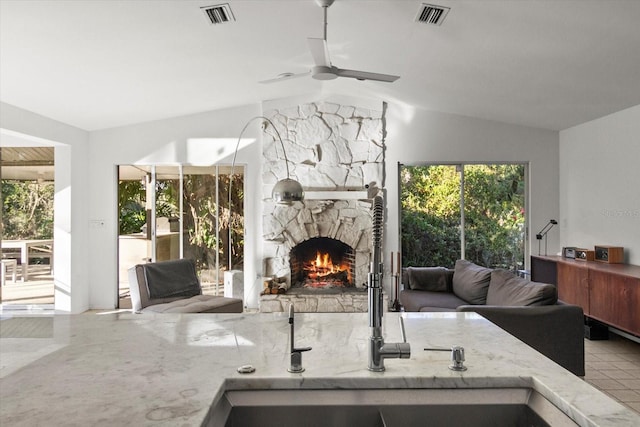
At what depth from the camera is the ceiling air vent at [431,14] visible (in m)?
3.28

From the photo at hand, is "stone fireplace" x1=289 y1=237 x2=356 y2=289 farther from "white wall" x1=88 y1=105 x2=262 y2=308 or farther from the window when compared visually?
the window

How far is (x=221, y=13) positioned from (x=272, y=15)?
41 centimetres

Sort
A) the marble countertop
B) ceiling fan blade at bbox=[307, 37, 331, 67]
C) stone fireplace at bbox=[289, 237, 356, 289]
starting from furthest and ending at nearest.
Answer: stone fireplace at bbox=[289, 237, 356, 289], ceiling fan blade at bbox=[307, 37, 331, 67], the marble countertop

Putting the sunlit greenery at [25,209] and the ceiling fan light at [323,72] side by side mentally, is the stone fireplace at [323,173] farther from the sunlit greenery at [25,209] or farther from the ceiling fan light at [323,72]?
the sunlit greenery at [25,209]

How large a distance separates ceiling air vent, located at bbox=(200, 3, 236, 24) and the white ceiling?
69mm

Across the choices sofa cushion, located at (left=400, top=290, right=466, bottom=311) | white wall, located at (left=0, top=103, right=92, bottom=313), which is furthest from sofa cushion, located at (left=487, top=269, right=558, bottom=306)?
white wall, located at (left=0, top=103, right=92, bottom=313)

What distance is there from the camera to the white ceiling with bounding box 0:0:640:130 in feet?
10.7

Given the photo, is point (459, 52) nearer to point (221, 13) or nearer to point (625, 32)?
point (625, 32)

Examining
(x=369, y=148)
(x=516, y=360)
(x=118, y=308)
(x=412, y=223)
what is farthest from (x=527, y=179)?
(x=118, y=308)

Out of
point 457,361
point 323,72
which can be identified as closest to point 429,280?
point 323,72

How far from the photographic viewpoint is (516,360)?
1421 mm

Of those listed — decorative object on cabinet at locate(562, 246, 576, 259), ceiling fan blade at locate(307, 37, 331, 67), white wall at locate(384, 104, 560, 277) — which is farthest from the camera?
white wall at locate(384, 104, 560, 277)

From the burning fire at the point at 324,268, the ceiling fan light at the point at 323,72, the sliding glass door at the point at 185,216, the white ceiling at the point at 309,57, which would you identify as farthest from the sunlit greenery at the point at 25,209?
the ceiling fan light at the point at 323,72

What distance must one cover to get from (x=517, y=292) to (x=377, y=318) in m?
2.78
